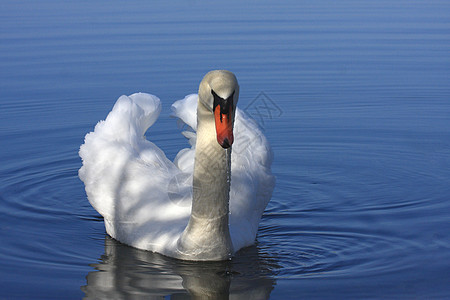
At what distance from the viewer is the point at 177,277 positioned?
21.8 ft

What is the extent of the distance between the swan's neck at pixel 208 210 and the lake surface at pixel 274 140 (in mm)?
146

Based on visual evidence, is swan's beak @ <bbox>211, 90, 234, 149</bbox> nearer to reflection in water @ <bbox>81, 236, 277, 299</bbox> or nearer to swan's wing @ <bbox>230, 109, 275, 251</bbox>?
reflection in water @ <bbox>81, 236, 277, 299</bbox>

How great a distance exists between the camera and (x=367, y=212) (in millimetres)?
8367

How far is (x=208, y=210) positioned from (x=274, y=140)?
4363 millimetres

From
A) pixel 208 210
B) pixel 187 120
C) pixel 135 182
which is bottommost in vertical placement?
pixel 208 210

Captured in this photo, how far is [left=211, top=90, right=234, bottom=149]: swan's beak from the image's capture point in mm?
5926

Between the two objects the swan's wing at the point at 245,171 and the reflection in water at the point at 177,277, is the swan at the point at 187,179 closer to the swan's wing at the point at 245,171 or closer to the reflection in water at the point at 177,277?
the swan's wing at the point at 245,171

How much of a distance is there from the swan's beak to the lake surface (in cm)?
122

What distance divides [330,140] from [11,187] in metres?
4.20

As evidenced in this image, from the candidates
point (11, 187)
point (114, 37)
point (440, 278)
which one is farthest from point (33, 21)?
point (440, 278)

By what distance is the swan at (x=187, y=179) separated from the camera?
6.77 metres

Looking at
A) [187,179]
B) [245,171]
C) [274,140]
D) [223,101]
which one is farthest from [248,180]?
[274,140]

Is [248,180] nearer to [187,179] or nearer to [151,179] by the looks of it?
[187,179]

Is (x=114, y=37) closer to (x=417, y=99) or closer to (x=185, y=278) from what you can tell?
(x=417, y=99)
